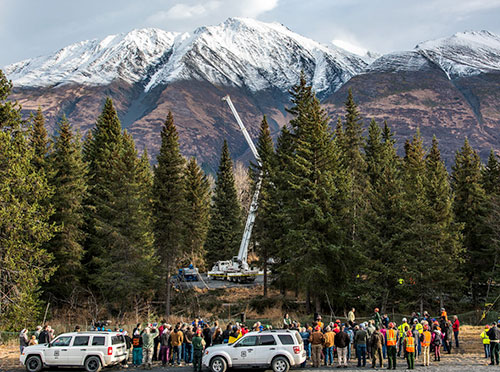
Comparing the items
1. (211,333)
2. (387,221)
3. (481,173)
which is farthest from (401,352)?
(481,173)

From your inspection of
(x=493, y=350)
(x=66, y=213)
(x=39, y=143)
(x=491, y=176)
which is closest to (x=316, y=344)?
(x=493, y=350)

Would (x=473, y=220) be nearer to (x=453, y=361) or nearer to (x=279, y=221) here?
(x=279, y=221)

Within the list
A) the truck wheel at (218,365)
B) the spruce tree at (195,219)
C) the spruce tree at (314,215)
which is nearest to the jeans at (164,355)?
the truck wheel at (218,365)

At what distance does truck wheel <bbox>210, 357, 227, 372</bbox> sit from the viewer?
17.1 metres

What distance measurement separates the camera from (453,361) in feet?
60.7

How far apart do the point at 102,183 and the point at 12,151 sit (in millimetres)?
12366

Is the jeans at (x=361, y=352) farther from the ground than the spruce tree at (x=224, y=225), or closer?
closer

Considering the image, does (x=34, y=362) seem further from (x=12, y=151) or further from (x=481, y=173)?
(x=481, y=173)

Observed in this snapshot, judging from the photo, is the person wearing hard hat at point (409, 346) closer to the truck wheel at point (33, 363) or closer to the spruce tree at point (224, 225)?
the truck wheel at point (33, 363)

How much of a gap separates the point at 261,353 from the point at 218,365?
1766 millimetres

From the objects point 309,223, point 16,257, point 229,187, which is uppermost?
point 229,187

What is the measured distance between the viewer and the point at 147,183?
4347 centimetres

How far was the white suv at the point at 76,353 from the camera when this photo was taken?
701 inches

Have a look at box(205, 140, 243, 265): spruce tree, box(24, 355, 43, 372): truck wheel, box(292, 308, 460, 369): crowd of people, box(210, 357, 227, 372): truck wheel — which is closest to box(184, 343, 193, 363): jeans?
box(210, 357, 227, 372): truck wheel
